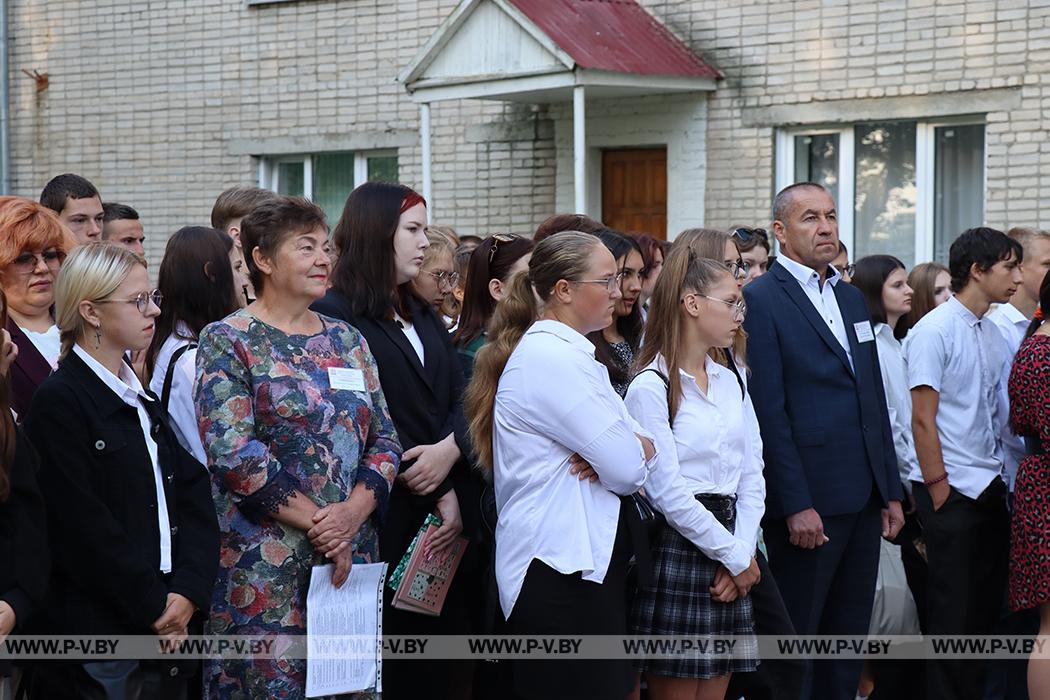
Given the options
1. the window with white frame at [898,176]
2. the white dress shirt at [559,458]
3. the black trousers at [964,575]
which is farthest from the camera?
the window with white frame at [898,176]

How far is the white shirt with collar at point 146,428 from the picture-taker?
3.73 metres

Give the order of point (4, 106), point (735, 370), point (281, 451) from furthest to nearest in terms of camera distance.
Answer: point (4, 106), point (735, 370), point (281, 451)

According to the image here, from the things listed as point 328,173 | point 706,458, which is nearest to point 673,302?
point 706,458

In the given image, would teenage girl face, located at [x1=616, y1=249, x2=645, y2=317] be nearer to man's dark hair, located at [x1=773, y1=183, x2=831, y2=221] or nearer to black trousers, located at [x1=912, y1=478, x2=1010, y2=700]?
man's dark hair, located at [x1=773, y1=183, x2=831, y2=221]

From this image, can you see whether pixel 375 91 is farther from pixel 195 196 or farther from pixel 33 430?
pixel 33 430

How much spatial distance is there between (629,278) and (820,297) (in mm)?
942

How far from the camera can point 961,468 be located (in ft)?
19.7

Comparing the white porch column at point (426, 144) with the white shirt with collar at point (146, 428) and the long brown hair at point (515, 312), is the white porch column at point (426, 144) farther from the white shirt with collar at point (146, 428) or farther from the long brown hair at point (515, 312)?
the white shirt with collar at point (146, 428)

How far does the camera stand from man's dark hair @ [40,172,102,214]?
6.11m

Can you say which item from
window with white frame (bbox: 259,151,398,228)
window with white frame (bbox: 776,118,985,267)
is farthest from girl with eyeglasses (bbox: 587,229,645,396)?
window with white frame (bbox: 259,151,398,228)

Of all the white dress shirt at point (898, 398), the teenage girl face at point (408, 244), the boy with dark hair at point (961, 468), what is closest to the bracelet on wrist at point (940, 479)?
the boy with dark hair at point (961, 468)

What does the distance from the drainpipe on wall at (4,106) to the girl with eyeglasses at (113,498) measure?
502 inches

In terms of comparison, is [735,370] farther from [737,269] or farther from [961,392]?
[961,392]

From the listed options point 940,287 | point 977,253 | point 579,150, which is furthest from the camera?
point 579,150
